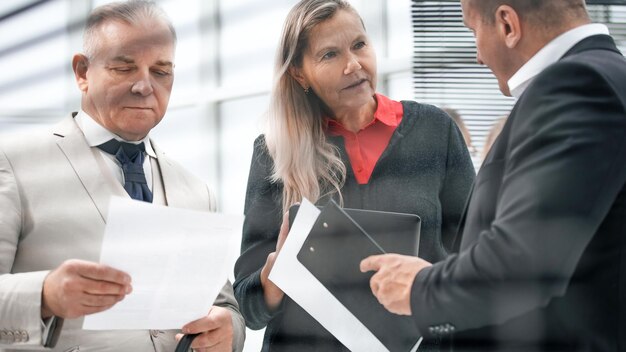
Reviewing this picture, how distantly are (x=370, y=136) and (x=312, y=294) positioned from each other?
0.89 feet

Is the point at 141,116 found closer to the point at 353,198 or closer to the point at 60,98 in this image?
the point at 60,98

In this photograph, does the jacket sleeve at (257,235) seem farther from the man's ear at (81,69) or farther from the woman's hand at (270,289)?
the man's ear at (81,69)

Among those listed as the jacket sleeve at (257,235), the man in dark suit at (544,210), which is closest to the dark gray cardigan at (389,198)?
the jacket sleeve at (257,235)

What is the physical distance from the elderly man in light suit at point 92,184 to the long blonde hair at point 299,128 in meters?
0.13

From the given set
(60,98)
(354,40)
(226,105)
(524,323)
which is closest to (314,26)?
(354,40)

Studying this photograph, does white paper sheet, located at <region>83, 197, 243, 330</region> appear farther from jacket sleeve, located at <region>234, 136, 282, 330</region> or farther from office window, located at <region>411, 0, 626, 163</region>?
office window, located at <region>411, 0, 626, 163</region>

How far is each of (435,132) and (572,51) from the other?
33 centimetres

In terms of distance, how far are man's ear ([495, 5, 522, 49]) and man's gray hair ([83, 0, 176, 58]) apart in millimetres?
482

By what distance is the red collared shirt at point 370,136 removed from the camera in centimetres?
105

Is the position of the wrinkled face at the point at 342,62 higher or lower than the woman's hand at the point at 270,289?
higher

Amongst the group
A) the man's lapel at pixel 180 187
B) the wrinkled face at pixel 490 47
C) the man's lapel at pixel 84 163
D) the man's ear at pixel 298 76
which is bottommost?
the man's lapel at pixel 180 187

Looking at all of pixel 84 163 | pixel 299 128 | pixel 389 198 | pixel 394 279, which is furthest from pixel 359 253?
pixel 84 163

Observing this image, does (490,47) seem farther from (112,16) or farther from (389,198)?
(112,16)

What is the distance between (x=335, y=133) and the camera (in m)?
1.09
